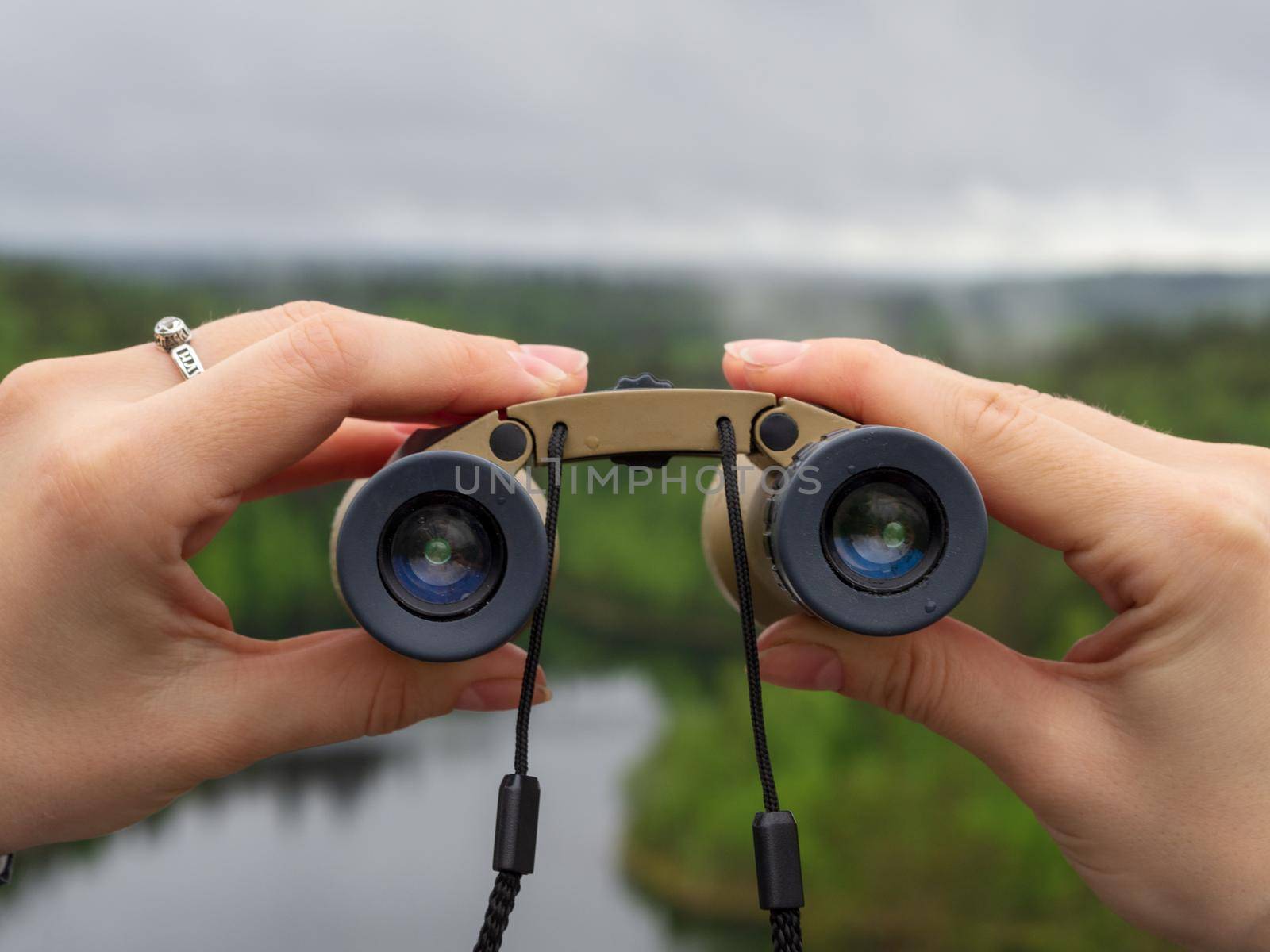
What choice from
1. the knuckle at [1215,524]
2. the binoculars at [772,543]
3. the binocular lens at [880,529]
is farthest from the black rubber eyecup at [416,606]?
the knuckle at [1215,524]

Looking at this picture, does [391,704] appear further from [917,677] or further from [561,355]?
Answer: [917,677]

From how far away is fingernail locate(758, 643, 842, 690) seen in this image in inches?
31.3

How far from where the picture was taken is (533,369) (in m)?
0.81

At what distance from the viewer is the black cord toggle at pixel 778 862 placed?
2.04 ft

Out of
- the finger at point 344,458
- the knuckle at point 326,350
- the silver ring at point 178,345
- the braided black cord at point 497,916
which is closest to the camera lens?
the braided black cord at point 497,916

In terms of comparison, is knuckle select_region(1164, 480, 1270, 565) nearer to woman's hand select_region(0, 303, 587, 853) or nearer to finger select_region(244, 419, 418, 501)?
woman's hand select_region(0, 303, 587, 853)

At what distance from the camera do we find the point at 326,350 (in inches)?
28.0

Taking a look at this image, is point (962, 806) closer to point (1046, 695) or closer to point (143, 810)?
point (1046, 695)

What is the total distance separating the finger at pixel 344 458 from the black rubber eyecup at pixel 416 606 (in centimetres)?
40

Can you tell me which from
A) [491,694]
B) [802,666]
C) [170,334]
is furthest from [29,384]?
[802,666]

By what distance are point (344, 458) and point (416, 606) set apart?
443mm

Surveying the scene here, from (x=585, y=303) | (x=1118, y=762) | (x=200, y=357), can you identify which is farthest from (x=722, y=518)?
(x=585, y=303)

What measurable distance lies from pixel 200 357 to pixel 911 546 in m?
0.60

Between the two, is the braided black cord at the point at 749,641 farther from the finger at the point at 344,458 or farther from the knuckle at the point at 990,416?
the finger at the point at 344,458
